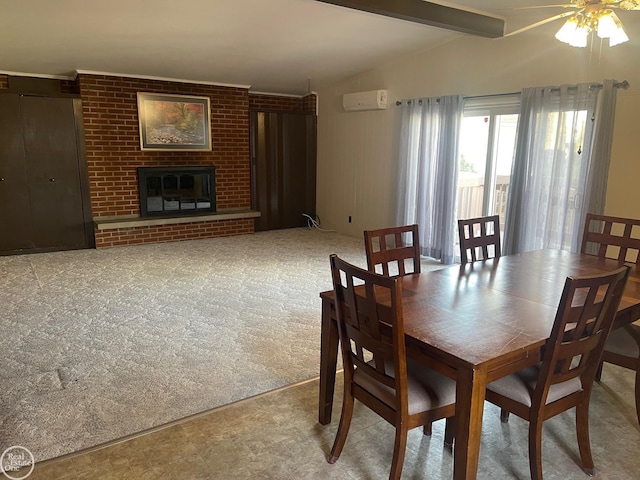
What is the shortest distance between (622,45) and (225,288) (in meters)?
3.94

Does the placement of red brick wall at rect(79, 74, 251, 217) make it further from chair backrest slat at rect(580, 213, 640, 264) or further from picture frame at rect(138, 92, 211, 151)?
chair backrest slat at rect(580, 213, 640, 264)

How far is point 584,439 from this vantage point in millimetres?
1926

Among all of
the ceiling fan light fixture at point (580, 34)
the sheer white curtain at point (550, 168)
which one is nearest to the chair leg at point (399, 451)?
the ceiling fan light fixture at point (580, 34)

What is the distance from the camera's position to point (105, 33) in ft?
14.3

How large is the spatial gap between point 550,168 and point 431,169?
4.58 ft

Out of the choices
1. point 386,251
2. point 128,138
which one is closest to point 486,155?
point 386,251

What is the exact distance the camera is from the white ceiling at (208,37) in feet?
12.9

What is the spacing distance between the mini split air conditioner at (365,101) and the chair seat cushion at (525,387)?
15.1 ft

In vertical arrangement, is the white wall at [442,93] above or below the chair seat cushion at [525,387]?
above

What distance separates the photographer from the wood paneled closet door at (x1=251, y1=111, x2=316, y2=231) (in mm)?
6965

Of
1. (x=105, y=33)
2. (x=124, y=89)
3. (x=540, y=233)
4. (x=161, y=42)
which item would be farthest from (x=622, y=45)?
(x=124, y=89)

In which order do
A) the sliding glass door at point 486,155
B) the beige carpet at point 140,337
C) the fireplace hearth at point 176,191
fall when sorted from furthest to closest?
the fireplace hearth at point 176,191 < the sliding glass door at point 486,155 < the beige carpet at point 140,337
